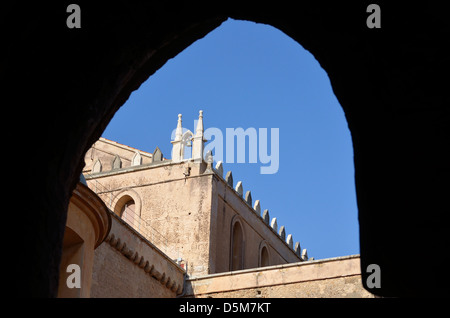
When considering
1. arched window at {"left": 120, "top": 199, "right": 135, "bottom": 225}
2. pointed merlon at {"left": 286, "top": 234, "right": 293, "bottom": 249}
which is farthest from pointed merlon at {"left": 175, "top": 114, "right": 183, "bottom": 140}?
pointed merlon at {"left": 286, "top": 234, "right": 293, "bottom": 249}

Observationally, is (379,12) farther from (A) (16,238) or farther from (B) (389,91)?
(A) (16,238)

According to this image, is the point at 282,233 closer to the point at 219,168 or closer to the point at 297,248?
the point at 297,248

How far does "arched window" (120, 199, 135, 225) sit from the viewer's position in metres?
28.7

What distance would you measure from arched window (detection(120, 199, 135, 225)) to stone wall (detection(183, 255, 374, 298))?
224 inches

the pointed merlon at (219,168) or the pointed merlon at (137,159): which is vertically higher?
the pointed merlon at (137,159)

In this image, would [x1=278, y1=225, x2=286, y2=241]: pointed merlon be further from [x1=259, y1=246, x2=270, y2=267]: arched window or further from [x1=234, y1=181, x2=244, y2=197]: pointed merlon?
[x1=234, y1=181, x2=244, y2=197]: pointed merlon

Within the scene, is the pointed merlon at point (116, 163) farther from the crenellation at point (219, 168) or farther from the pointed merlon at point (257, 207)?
the pointed merlon at point (257, 207)

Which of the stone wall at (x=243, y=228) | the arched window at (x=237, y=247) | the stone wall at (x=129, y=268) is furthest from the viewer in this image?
the arched window at (x=237, y=247)

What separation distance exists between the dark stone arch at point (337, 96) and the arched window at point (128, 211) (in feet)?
85.2

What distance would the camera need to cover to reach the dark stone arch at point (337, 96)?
7.80 feet

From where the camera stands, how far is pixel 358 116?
8.80 ft

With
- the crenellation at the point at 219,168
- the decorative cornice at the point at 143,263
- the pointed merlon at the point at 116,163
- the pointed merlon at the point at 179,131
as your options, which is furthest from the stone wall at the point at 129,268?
the pointed merlon at the point at 116,163

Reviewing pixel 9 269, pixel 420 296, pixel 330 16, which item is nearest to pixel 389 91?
pixel 330 16

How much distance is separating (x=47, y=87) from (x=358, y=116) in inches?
40.6
